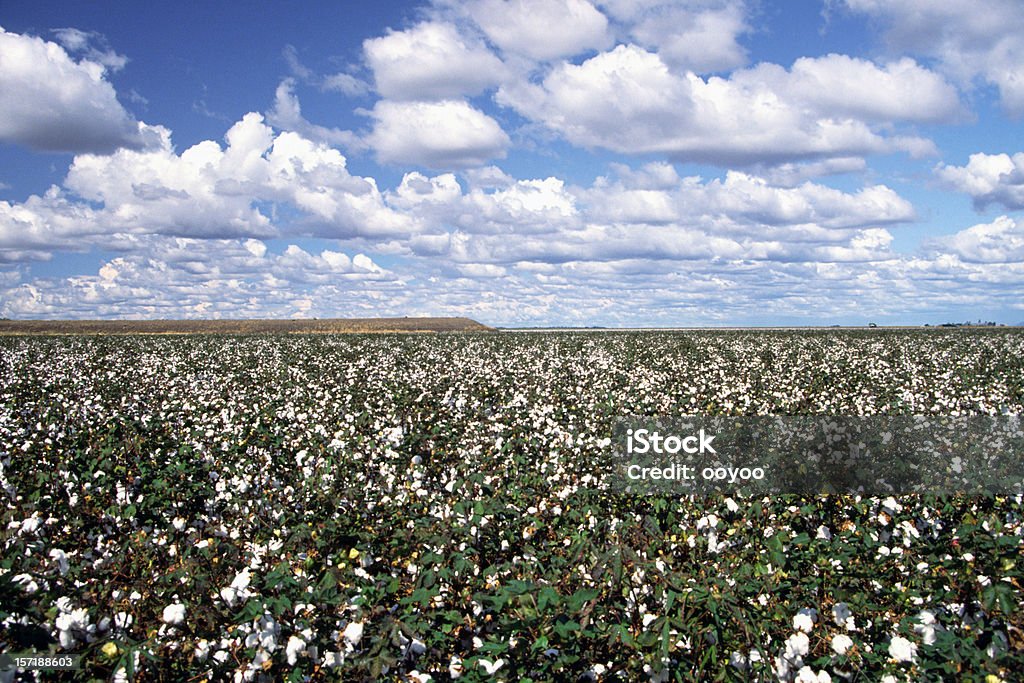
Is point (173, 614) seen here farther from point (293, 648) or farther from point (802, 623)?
point (802, 623)

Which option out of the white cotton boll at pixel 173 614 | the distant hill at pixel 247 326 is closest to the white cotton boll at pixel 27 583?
the white cotton boll at pixel 173 614

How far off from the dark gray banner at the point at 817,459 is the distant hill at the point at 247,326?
72225 millimetres

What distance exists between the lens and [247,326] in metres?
98.2

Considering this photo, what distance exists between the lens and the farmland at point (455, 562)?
4.31m

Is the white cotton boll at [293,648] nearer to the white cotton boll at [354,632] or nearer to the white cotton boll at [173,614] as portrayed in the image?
the white cotton boll at [354,632]

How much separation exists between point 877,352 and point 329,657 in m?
30.0

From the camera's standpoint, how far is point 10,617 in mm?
4309

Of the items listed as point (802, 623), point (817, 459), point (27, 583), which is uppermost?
point (817, 459)

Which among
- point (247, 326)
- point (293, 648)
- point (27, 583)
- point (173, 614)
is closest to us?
point (293, 648)

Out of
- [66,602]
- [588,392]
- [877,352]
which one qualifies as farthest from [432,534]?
[877,352]

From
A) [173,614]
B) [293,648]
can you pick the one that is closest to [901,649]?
[293,648]

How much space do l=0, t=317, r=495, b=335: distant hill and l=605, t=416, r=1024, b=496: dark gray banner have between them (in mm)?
72225

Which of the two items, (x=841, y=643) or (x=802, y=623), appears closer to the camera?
(x=841, y=643)

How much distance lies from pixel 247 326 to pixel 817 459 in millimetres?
98299
